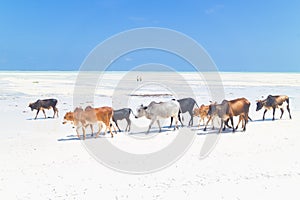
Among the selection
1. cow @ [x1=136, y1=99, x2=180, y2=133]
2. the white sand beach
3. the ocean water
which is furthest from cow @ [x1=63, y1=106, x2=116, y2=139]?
the ocean water

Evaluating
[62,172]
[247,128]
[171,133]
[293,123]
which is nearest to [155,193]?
[62,172]

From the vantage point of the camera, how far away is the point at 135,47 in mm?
14094

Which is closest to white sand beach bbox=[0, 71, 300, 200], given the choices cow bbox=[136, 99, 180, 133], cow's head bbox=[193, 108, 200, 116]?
cow bbox=[136, 99, 180, 133]

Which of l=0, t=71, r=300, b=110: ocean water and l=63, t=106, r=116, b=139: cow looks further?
l=0, t=71, r=300, b=110: ocean water

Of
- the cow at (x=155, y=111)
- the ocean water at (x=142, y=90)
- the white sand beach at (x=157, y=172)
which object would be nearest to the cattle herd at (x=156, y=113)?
the cow at (x=155, y=111)

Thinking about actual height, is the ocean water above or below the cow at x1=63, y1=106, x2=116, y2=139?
above

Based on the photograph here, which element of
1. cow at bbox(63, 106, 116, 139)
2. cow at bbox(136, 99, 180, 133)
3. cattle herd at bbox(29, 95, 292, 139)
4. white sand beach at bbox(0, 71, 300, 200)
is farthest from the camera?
cow at bbox(136, 99, 180, 133)

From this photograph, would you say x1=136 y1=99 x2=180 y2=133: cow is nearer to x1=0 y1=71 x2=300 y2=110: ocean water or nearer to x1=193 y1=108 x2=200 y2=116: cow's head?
x1=193 y1=108 x2=200 y2=116: cow's head

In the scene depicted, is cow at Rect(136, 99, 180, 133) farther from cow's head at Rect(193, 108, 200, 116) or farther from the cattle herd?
cow's head at Rect(193, 108, 200, 116)

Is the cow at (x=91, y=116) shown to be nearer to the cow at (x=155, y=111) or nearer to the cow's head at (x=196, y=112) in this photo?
the cow at (x=155, y=111)

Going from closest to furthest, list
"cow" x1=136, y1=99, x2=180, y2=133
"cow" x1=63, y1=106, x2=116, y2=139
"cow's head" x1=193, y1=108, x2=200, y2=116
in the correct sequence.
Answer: "cow" x1=63, y1=106, x2=116, y2=139 → "cow" x1=136, y1=99, x2=180, y2=133 → "cow's head" x1=193, y1=108, x2=200, y2=116

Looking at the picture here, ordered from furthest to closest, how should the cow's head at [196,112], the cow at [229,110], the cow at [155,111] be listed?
the cow's head at [196,112] < the cow at [155,111] < the cow at [229,110]

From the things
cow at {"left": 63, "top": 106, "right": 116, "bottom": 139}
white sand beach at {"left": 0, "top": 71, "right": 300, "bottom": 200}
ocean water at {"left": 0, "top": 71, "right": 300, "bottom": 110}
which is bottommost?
white sand beach at {"left": 0, "top": 71, "right": 300, "bottom": 200}

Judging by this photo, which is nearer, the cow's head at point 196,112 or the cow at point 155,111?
the cow at point 155,111
